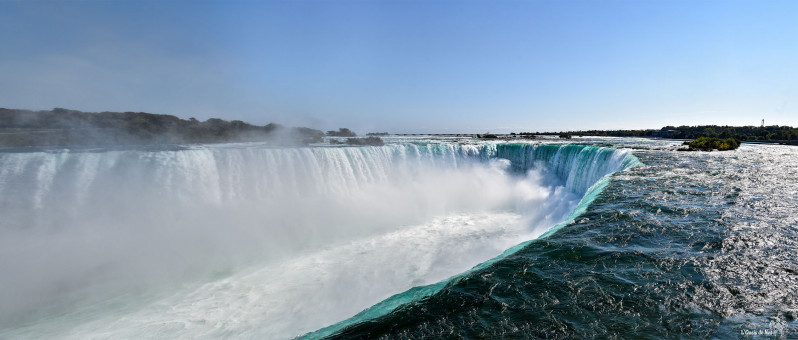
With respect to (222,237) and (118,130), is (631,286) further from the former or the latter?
(118,130)

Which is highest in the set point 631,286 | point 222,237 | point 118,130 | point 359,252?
point 118,130

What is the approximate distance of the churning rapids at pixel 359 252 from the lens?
3432 millimetres

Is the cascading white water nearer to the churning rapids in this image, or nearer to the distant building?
the churning rapids

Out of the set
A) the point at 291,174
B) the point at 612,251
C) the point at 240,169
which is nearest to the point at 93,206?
the point at 240,169

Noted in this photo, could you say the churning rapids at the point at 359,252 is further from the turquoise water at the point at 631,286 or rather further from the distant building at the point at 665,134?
the distant building at the point at 665,134

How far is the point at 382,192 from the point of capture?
1806 centimetres

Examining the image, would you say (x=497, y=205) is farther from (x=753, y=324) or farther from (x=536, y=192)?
(x=753, y=324)

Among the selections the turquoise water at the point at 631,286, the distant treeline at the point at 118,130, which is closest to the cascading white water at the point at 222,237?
the turquoise water at the point at 631,286

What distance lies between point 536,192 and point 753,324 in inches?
729

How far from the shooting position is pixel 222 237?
35.8 ft

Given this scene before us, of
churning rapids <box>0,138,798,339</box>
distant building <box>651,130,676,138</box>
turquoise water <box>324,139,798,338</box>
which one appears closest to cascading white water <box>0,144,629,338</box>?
churning rapids <box>0,138,798,339</box>

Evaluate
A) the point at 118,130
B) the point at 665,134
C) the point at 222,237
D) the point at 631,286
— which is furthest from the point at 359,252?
the point at 665,134

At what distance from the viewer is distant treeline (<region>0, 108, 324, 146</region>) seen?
655 inches

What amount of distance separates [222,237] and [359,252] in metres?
4.90
